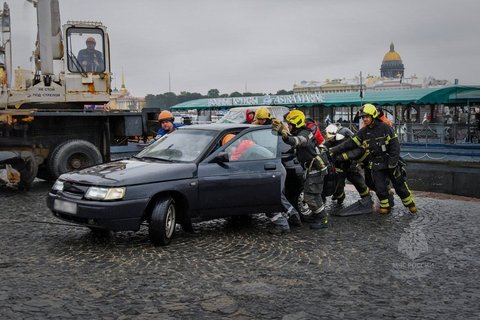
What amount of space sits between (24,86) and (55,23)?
1.61 metres

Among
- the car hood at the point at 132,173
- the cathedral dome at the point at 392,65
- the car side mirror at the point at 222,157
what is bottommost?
the car hood at the point at 132,173

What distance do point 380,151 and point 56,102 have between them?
7462mm

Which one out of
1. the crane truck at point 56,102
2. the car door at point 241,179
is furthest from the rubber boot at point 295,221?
the crane truck at point 56,102

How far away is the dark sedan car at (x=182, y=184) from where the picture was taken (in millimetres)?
6570

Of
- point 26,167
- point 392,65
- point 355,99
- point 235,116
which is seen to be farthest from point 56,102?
point 392,65

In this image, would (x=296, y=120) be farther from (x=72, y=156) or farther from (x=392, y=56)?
(x=392, y=56)

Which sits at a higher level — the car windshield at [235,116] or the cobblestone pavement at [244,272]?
the car windshield at [235,116]

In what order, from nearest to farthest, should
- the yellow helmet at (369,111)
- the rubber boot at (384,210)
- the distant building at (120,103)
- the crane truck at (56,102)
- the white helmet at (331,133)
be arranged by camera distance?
the yellow helmet at (369,111)
the rubber boot at (384,210)
the white helmet at (331,133)
the crane truck at (56,102)
the distant building at (120,103)

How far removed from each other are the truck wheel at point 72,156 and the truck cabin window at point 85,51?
1810mm

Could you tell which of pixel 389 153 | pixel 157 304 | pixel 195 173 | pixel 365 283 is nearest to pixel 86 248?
pixel 195 173

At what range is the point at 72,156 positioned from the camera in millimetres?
12250

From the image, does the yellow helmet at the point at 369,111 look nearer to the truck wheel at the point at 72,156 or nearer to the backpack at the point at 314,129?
the backpack at the point at 314,129

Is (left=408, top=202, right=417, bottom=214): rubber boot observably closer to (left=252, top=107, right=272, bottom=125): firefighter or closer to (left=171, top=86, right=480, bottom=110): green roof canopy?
(left=252, top=107, right=272, bottom=125): firefighter

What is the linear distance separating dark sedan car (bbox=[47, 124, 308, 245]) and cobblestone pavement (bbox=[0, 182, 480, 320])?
401mm
